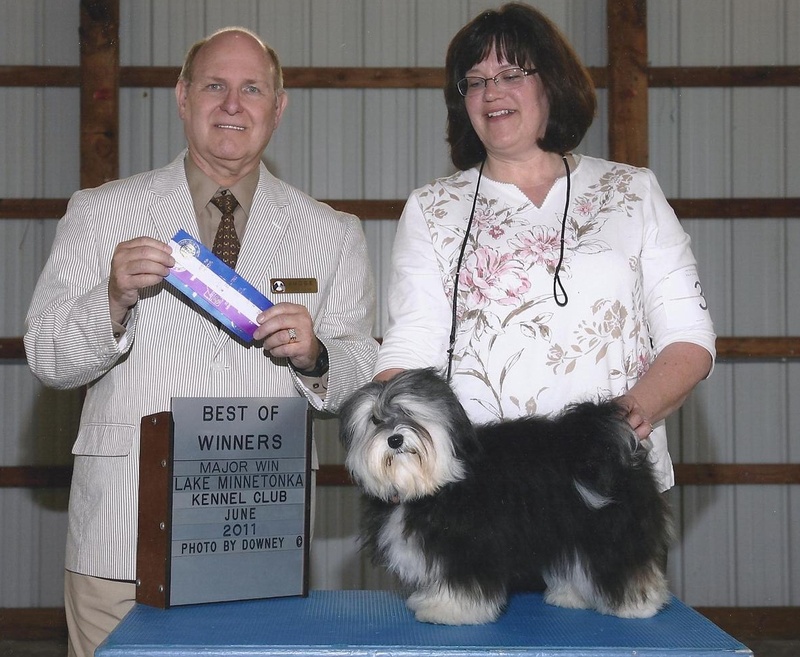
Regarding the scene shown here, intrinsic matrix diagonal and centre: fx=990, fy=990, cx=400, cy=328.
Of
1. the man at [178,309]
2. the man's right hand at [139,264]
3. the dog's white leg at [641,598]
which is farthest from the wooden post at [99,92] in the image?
the dog's white leg at [641,598]

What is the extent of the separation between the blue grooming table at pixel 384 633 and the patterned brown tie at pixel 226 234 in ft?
2.68

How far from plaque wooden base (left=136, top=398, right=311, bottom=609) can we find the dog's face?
22 cm

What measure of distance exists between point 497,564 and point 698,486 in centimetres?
396

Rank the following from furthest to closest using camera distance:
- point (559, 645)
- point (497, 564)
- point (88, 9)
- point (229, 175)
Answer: point (88, 9)
point (229, 175)
point (497, 564)
point (559, 645)

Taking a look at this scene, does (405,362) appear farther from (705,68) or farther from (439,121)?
(705,68)

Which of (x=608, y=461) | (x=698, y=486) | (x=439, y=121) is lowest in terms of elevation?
(x=698, y=486)

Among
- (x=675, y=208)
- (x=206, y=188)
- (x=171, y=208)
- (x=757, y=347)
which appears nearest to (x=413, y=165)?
(x=675, y=208)

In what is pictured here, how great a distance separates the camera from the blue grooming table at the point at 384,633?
1515 millimetres

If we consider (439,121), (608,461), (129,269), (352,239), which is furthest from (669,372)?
(439,121)

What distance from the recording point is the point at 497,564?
5.44 feet

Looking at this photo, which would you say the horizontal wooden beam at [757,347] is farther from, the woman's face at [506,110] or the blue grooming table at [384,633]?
the blue grooming table at [384,633]

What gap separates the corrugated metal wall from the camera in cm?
523

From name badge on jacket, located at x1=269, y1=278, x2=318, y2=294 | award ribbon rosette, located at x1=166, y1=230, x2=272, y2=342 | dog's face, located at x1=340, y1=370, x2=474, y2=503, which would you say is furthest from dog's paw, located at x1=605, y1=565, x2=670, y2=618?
name badge on jacket, located at x1=269, y1=278, x2=318, y2=294

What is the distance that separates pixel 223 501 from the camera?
1810 millimetres
